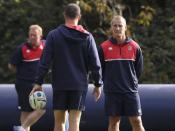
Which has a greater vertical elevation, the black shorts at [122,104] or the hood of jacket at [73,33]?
the hood of jacket at [73,33]

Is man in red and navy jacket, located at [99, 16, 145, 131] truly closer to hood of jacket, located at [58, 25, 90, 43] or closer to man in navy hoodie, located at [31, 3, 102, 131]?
man in navy hoodie, located at [31, 3, 102, 131]

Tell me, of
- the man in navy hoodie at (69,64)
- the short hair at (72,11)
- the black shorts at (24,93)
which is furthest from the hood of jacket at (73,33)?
the black shorts at (24,93)

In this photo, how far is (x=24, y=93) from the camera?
459 inches

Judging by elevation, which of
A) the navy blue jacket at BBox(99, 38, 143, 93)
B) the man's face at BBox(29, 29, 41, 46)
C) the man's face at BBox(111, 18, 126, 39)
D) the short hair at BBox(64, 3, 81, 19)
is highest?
the short hair at BBox(64, 3, 81, 19)

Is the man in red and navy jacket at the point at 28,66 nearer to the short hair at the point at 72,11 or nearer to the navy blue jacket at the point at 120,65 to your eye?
the navy blue jacket at the point at 120,65

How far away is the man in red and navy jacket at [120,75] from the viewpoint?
9883mm

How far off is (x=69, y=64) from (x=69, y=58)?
0.25 ft

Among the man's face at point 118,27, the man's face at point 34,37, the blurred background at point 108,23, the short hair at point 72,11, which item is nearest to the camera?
the short hair at point 72,11

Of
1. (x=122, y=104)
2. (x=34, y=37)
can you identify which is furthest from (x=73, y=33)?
(x=34, y=37)

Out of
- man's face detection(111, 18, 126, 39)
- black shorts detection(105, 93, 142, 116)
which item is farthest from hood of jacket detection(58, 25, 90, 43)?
black shorts detection(105, 93, 142, 116)

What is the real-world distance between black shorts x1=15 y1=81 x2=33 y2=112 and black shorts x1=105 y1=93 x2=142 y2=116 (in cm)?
205

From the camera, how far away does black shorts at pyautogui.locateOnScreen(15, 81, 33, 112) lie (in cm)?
1161

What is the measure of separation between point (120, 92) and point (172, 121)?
2.53 m

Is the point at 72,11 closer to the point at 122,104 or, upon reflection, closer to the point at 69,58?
the point at 69,58
